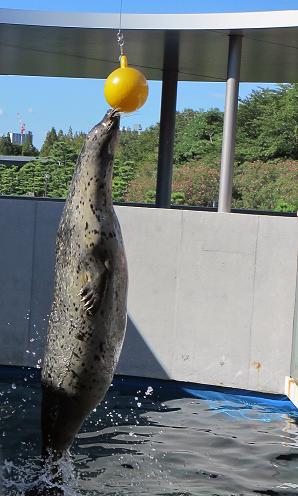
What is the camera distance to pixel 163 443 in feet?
26.0

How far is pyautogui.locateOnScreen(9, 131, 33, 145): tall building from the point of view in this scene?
47.5 m

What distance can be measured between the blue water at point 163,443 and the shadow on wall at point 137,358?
13 cm

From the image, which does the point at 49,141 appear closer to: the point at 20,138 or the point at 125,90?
the point at 20,138

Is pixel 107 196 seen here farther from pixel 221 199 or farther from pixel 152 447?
pixel 221 199

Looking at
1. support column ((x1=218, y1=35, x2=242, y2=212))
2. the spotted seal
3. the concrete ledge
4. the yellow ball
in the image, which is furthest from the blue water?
support column ((x1=218, y1=35, x2=242, y2=212))

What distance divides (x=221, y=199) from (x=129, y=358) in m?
2.34

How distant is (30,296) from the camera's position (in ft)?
34.8

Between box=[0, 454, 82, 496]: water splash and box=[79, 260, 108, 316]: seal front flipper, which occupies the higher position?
box=[79, 260, 108, 316]: seal front flipper

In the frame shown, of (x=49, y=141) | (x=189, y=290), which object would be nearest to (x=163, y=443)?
(x=189, y=290)

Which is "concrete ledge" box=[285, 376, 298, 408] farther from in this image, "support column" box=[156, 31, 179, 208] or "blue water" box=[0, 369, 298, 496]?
Result: "support column" box=[156, 31, 179, 208]

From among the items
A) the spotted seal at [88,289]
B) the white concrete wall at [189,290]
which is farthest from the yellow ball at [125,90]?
the white concrete wall at [189,290]

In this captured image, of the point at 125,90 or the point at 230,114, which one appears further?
the point at 230,114

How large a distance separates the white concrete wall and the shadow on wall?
0.04ft

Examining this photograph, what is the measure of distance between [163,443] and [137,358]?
2568 mm
